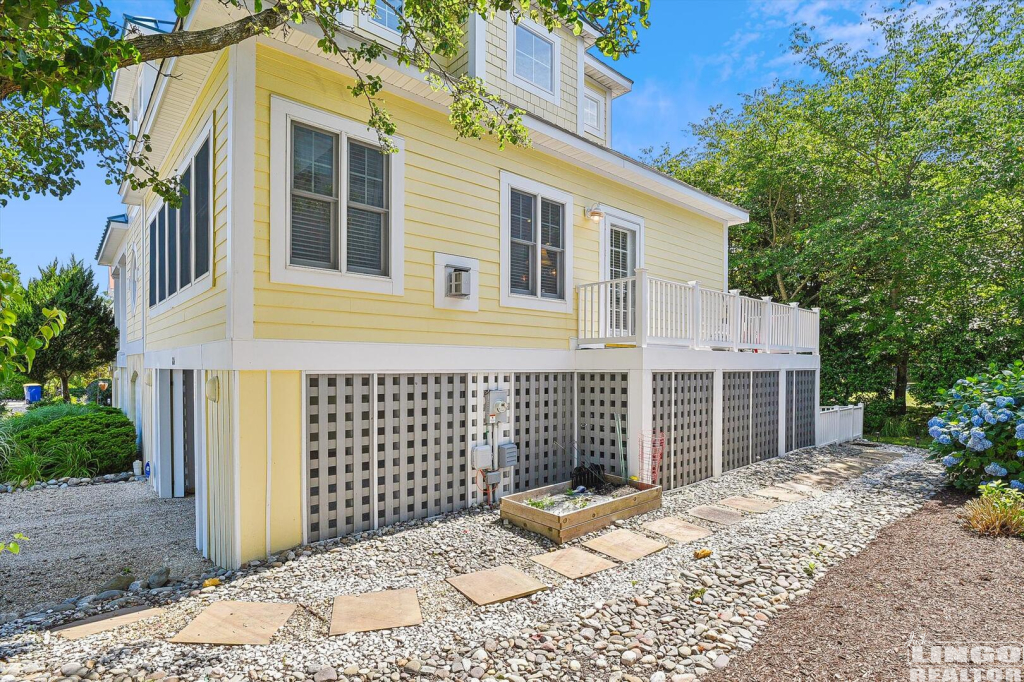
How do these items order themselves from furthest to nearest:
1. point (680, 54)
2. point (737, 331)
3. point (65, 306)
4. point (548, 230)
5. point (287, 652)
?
point (65, 306), point (680, 54), point (737, 331), point (548, 230), point (287, 652)

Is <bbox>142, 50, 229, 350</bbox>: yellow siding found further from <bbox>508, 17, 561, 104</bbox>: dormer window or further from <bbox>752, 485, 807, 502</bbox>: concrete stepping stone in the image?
<bbox>752, 485, 807, 502</bbox>: concrete stepping stone

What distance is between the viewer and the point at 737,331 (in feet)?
25.6

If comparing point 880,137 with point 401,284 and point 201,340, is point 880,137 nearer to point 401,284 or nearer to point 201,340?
point 401,284

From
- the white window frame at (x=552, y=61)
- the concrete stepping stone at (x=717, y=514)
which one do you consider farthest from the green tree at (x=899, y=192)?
the concrete stepping stone at (x=717, y=514)

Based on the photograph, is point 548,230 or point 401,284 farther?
point 548,230

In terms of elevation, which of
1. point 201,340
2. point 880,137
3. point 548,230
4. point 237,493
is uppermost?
point 880,137

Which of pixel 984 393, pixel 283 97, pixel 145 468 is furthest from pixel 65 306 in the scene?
pixel 984 393

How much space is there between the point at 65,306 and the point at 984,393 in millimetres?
21460

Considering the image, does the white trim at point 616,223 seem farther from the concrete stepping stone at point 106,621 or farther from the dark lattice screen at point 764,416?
the concrete stepping stone at point 106,621

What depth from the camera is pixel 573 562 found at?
4.30m

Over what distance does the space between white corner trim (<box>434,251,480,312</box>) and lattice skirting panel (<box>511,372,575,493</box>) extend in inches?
46.7

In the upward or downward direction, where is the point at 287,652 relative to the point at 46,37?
downward

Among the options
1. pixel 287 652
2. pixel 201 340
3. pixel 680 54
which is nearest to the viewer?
pixel 287 652

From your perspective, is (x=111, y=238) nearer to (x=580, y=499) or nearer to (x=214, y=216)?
(x=214, y=216)
